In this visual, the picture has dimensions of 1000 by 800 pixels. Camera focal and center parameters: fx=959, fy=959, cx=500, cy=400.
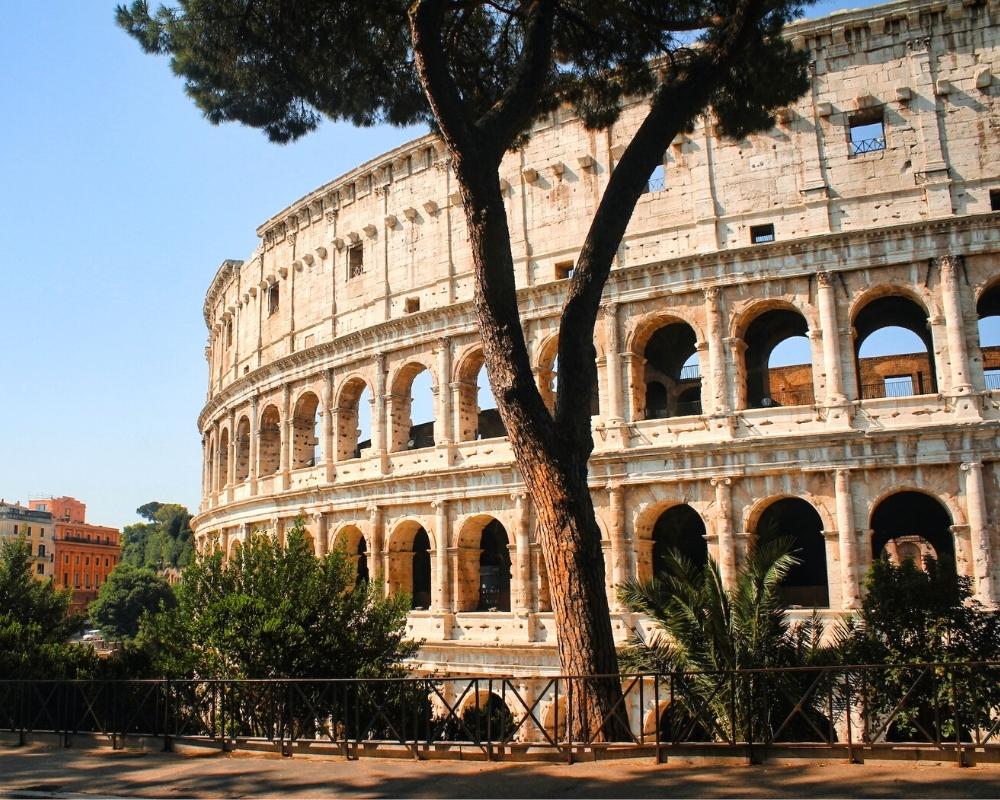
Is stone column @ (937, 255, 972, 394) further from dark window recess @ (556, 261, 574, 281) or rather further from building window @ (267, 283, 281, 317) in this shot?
building window @ (267, 283, 281, 317)

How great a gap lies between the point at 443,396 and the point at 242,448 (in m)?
10.2

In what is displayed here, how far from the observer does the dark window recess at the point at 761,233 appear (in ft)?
59.4

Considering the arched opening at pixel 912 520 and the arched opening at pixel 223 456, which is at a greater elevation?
the arched opening at pixel 223 456

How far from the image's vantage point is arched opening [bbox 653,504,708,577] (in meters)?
20.8

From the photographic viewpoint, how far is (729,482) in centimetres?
1742

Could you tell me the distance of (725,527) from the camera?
1733 centimetres

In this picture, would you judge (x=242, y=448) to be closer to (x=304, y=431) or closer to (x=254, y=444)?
(x=254, y=444)

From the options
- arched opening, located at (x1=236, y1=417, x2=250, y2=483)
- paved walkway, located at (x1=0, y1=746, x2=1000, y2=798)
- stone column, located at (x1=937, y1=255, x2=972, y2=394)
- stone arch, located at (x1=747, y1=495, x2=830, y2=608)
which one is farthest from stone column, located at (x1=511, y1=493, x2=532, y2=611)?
arched opening, located at (x1=236, y1=417, x2=250, y2=483)

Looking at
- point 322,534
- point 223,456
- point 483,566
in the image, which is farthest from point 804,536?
point 223,456

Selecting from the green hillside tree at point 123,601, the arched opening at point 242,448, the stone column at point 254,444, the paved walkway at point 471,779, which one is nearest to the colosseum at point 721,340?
the stone column at point 254,444

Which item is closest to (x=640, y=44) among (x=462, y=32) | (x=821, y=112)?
(x=462, y=32)

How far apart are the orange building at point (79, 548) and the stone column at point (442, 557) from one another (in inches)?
2191

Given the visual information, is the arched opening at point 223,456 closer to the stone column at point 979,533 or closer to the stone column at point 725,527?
the stone column at point 725,527

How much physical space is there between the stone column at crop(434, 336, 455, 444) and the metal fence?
7.83 meters
